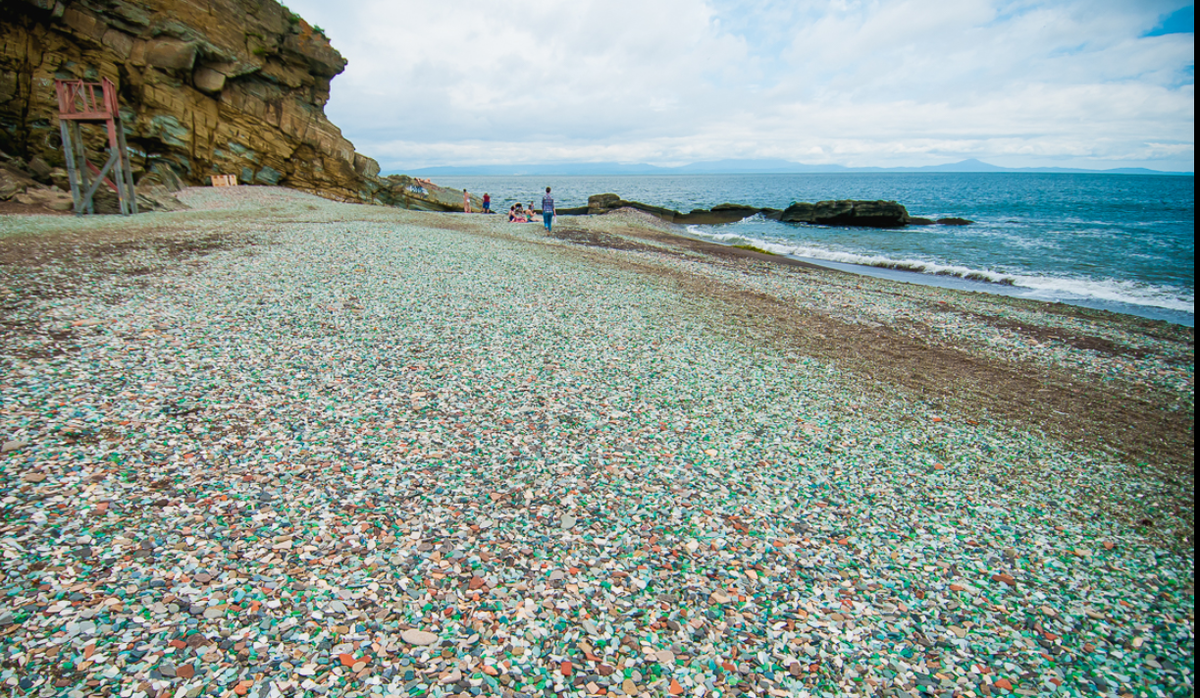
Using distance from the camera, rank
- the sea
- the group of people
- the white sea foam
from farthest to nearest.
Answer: the group of people
the sea
the white sea foam

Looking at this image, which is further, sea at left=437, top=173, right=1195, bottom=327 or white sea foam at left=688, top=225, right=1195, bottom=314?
sea at left=437, top=173, right=1195, bottom=327

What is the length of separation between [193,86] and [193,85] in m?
0.06

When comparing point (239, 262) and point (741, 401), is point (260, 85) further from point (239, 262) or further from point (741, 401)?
point (741, 401)

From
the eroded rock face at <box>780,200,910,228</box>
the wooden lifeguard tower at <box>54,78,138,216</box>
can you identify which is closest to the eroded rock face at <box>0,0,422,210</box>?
the wooden lifeguard tower at <box>54,78,138,216</box>

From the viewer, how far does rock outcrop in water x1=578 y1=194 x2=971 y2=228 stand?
54281 mm

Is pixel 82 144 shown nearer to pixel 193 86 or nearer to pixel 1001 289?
pixel 193 86

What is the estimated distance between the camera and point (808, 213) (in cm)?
6012

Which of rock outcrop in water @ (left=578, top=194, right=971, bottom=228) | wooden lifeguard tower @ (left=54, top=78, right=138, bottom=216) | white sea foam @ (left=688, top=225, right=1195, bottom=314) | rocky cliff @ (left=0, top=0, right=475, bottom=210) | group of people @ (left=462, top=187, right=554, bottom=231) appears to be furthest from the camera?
rock outcrop in water @ (left=578, top=194, right=971, bottom=228)

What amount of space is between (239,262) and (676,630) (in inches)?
583

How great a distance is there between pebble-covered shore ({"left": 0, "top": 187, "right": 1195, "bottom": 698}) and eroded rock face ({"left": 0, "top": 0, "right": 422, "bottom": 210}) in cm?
2839

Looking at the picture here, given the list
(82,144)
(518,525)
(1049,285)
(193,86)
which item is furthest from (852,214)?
(518,525)

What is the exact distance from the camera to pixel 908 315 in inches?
629

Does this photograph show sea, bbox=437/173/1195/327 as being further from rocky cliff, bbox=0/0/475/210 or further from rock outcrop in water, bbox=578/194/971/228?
rocky cliff, bbox=0/0/475/210

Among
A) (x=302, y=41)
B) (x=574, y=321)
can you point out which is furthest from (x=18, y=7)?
(x=574, y=321)
